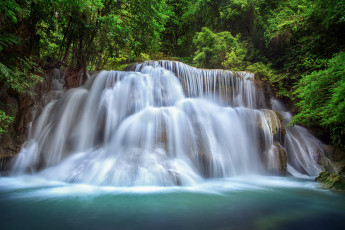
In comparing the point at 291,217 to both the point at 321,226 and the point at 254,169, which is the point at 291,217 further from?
Answer: the point at 254,169

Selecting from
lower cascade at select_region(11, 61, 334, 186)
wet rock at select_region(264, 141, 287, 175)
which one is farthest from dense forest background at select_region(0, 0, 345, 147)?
wet rock at select_region(264, 141, 287, 175)

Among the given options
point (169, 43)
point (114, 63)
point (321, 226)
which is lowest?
point (321, 226)

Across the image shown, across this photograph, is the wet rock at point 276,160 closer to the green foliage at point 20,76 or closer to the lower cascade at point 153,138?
the lower cascade at point 153,138

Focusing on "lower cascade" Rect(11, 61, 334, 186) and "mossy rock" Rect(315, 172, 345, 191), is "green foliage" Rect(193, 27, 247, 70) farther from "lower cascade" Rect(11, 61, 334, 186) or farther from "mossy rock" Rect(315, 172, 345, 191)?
"mossy rock" Rect(315, 172, 345, 191)

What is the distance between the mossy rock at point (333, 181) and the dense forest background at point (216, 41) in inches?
48.5

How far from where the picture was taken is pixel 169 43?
17.4 m

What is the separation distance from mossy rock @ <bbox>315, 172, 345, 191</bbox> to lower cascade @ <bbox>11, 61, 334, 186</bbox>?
141cm

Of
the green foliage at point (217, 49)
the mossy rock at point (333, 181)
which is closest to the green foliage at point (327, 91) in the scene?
the mossy rock at point (333, 181)

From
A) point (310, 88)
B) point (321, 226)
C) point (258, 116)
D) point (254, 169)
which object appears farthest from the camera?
point (258, 116)

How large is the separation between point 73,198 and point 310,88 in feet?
19.0

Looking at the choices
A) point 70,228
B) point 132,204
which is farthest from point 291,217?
point 70,228

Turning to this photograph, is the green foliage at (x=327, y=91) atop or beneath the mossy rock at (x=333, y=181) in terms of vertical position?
atop

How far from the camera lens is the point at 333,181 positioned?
4746 millimetres

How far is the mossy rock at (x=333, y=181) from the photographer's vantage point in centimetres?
452
